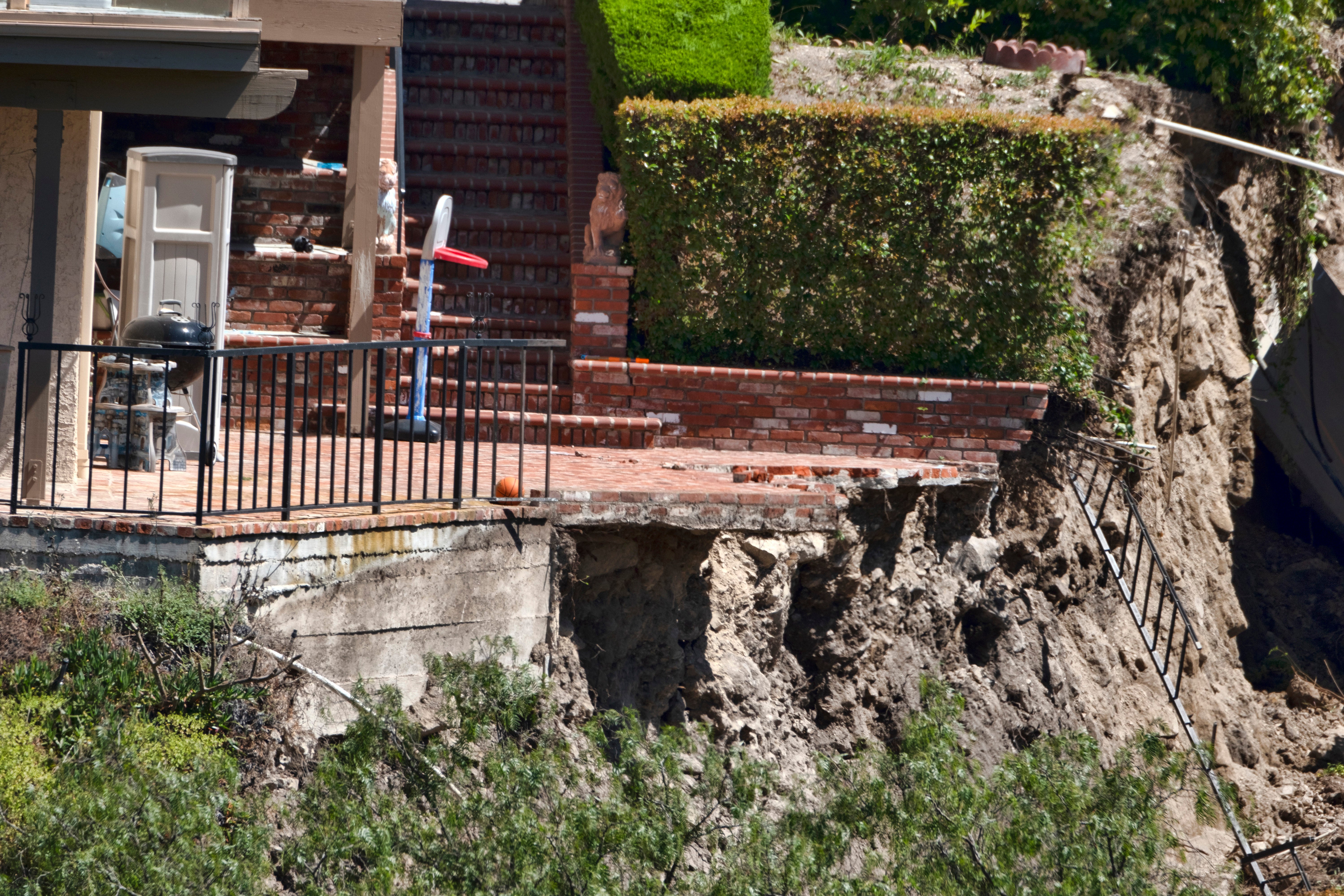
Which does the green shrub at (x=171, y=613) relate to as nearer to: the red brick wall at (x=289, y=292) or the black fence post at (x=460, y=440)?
the black fence post at (x=460, y=440)

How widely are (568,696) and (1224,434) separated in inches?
294

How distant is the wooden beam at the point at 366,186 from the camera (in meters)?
Result: 8.82

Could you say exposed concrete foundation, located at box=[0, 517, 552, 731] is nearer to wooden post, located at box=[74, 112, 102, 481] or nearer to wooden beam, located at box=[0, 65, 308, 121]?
wooden post, located at box=[74, 112, 102, 481]

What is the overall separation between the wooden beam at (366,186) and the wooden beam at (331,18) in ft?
0.87

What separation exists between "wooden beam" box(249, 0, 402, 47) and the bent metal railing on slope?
5.22 meters

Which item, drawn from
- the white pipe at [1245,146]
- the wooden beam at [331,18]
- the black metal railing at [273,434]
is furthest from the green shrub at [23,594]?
the white pipe at [1245,146]

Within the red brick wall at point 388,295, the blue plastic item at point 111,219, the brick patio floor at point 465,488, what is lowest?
the brick patio floor at point 465,488

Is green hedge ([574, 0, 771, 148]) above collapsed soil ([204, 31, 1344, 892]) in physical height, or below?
above

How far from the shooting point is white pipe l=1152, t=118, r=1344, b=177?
31.9ft

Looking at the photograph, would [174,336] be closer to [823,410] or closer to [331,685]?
[331,685]

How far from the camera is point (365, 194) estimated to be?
8.83 meters

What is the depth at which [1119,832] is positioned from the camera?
4.92 m

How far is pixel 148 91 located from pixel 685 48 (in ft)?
14.7

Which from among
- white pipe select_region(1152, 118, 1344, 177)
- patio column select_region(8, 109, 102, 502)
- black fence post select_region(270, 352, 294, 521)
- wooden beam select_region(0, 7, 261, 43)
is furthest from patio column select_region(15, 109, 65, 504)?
white pipe select_region(1152, 118, 1344, 177)
